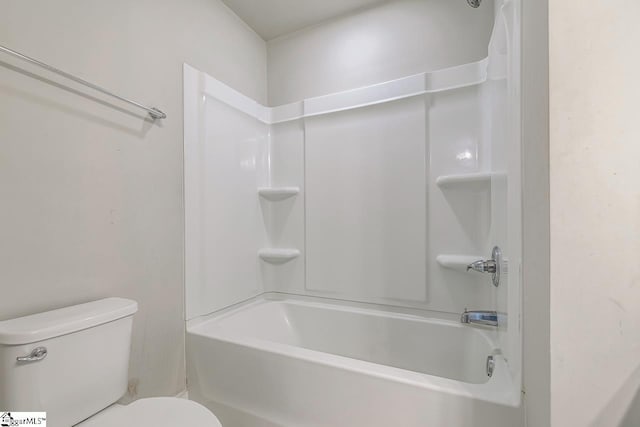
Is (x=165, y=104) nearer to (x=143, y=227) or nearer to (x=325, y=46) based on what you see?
(x=143, y=227)

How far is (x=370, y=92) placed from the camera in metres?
1.86

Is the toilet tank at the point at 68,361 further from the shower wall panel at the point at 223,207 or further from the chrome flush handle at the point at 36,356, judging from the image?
the shower wall panel at the point at 223,207

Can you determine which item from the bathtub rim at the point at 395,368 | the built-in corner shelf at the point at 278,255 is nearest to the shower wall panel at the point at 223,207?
the built-in corner shelf at the point at 278,255

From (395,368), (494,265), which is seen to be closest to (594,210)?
(494,265)

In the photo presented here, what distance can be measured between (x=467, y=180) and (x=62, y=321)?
1821 millimetres

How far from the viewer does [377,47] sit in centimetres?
187

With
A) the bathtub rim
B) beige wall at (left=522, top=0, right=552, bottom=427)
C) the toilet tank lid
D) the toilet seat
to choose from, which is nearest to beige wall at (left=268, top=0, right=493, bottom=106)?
beige wall at (left=522, top=0, right=552, bottom=427)

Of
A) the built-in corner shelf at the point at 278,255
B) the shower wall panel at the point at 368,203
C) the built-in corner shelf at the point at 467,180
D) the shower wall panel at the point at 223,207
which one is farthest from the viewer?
the built-in corner shelf at the point at 278,255

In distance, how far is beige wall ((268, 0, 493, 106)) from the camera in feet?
5.40

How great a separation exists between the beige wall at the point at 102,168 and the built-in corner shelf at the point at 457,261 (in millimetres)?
1468

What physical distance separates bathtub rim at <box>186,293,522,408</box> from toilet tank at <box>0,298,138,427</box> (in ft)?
1.52

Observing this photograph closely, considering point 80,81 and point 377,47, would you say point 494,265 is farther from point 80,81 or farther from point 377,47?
point 80,81

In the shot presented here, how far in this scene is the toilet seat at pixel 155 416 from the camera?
0.91 m

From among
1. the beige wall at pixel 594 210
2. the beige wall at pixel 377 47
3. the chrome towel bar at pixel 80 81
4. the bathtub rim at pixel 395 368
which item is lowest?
the bathtub rim at pixel 395 368
